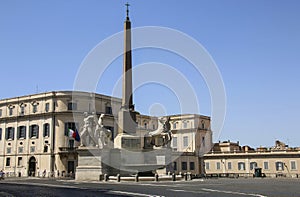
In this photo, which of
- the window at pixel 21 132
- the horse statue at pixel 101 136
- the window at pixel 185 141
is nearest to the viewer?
the horse statue at pixel 101 136

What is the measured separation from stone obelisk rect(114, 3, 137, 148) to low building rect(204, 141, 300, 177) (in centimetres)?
2590

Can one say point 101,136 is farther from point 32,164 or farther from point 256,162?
point 256,162

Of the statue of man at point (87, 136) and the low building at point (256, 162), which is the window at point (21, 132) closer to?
the low building at point (256, 162)

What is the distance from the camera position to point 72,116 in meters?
56.4

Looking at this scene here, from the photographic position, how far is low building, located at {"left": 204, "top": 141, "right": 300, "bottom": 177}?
56.0 meters

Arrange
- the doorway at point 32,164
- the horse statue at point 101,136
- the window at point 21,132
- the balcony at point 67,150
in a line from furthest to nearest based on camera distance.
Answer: the window at point 21,132
the doorway at point 32,164
the balcony at point 67,150
the horse statue at point 101,136

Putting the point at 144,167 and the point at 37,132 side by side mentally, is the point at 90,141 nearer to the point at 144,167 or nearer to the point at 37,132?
the point at 144,167

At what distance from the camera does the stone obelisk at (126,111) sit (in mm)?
32081

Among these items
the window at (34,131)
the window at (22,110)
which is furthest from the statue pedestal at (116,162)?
the window at (22,110)

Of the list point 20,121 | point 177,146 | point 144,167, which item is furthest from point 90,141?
point 177,146

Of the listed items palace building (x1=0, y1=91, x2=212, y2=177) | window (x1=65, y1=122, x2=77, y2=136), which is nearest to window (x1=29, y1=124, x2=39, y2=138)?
palace building (x1=0, y1=91, x2=212, y2=177)

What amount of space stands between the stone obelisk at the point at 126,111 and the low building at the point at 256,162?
25.9m

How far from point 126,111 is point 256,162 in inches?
1376

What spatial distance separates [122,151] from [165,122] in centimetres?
635
